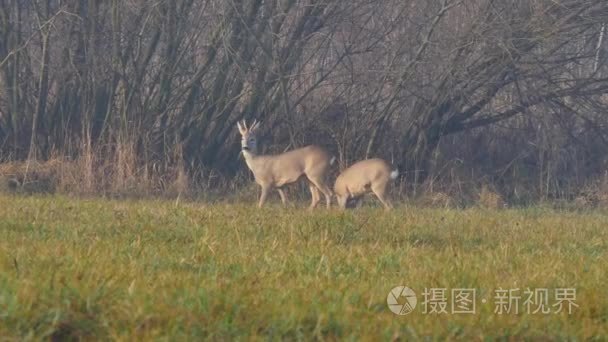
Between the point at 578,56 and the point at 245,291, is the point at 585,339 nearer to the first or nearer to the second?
the point at 245,291

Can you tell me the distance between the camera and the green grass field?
525cm

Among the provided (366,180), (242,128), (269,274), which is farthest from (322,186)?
(269,274)

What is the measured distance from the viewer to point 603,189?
18.5 metres

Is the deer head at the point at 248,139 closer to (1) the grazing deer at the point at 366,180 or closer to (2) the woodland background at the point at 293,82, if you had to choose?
(2) the woodland background at the point at 293,82

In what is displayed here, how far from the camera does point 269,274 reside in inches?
265

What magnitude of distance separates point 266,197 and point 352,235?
7423mm

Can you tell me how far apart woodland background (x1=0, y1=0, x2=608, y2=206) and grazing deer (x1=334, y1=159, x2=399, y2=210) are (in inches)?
56.8

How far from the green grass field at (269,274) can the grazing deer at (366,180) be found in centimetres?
493

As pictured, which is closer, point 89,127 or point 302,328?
point 302,328

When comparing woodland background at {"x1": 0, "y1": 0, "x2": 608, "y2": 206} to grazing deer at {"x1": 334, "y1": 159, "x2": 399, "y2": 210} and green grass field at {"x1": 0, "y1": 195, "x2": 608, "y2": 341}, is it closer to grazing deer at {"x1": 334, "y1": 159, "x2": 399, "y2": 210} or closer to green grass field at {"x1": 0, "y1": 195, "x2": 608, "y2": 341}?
grazing deer at {"x1": 334, "y1": 159, "x2": 399, "y2": 210}

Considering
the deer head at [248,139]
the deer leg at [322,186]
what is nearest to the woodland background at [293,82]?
the deer head at [248,139]

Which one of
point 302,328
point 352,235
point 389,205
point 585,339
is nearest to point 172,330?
point 302,328

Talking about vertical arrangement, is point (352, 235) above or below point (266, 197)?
Answer: above

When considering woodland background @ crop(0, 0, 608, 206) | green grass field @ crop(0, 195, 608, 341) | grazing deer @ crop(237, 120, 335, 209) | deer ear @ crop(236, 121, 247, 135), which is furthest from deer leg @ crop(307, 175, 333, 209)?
green grass field @ crop(0, 195, 608, 341)
